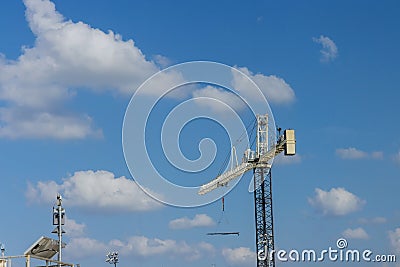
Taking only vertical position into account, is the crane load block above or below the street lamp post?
above

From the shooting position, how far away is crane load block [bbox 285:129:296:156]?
5739 inches

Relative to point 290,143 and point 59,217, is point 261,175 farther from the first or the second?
point 59,217

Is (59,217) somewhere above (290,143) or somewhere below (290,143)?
below

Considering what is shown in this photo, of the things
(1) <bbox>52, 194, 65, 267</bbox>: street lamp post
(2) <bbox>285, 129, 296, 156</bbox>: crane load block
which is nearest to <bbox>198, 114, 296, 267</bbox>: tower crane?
(2) <bbox>285, 129, 296, 156</bbox>: crane load block

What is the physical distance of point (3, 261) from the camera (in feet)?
122

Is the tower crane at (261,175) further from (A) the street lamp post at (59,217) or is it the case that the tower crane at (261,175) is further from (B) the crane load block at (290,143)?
(A) the street lamp post at (59,217)

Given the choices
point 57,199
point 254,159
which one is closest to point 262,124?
point 254,159

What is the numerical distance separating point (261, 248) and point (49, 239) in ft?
426

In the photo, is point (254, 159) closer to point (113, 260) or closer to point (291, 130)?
point (291, 130)

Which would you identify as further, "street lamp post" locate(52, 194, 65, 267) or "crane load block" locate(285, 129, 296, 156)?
"crane load block" locate(285, 129, 296, 156)

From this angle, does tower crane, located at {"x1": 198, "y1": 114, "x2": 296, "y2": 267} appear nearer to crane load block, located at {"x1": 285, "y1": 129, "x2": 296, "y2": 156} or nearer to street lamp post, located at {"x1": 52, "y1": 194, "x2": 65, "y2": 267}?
crane load block, located at {"x1": 285, "y1": 129, "x2": 296, "y2": 156}

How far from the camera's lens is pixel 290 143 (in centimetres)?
14638

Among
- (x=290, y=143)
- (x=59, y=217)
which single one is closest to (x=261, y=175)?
(x=290, y=143)

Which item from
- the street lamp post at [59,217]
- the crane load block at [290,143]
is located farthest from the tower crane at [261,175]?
the street lamp post at [59,217]
